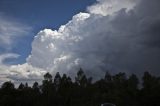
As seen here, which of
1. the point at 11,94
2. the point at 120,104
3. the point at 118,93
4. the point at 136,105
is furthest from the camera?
the point at 11,94

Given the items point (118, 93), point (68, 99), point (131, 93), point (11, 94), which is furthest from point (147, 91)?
point (11, 94)

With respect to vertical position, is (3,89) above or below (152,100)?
above

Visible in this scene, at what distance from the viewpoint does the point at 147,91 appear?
195m

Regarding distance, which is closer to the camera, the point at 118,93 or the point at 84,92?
the point at 118,93

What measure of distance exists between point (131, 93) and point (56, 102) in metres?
42.0

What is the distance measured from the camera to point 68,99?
589ft

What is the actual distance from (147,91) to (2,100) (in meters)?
79.3

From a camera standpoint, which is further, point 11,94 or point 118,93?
point 11,94

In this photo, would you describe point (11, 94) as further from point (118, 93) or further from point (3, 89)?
point (118, 93)

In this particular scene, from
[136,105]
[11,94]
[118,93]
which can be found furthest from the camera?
[11,94]

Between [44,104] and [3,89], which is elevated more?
[3,89]

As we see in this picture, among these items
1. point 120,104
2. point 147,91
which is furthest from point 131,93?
point 120,104

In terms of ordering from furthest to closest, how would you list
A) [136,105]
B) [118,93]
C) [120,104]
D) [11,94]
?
[11,94], [118,93], [136,105], [120,104]

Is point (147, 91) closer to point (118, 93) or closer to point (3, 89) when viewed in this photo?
point (118, 93)
